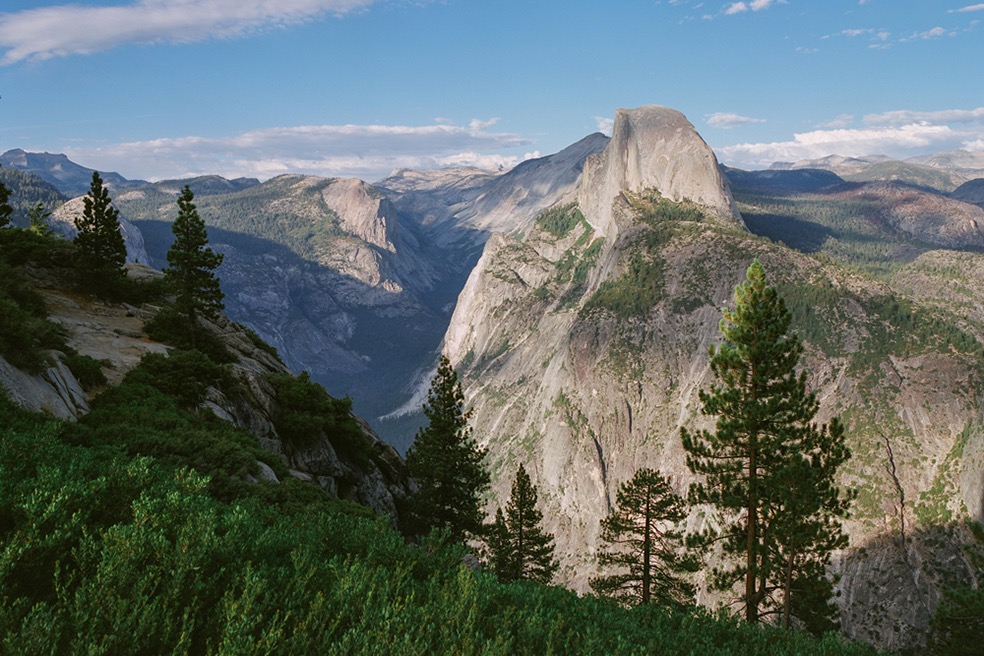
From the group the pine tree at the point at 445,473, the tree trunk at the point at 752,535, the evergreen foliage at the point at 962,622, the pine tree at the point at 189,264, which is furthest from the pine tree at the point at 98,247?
the evergreen foliage at the point at 962,622

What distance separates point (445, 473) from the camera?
116ft

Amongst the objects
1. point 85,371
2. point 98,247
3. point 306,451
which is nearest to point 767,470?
point 306,451

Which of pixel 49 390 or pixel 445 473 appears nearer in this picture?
pixel 49 390

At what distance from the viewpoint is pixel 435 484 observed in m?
36.2

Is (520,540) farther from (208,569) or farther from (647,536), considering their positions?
(208,569)

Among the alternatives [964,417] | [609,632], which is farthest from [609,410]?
[609,632]

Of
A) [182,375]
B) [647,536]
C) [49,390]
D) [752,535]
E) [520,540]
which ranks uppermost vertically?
[49,390]

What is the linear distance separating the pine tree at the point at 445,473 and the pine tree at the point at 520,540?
174 cm

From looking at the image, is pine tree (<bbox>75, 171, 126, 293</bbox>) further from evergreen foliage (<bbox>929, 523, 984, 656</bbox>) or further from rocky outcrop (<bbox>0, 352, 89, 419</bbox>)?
evergreen foliage (<bbox>929, 523, 984, 656</bbox>)

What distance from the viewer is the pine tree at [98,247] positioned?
106ft

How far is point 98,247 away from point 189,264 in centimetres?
493

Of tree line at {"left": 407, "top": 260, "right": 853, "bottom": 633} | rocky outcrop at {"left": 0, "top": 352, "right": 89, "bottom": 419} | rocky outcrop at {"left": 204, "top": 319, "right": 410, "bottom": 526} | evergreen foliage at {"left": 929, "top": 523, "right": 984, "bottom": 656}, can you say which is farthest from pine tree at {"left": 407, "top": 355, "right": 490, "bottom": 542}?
evergreen foliage at {"left": 929, "top": 523, "right": 984, "bottom": 656}

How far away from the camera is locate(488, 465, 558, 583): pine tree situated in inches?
1380

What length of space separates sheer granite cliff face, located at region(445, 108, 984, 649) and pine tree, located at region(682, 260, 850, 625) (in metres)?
64.8
